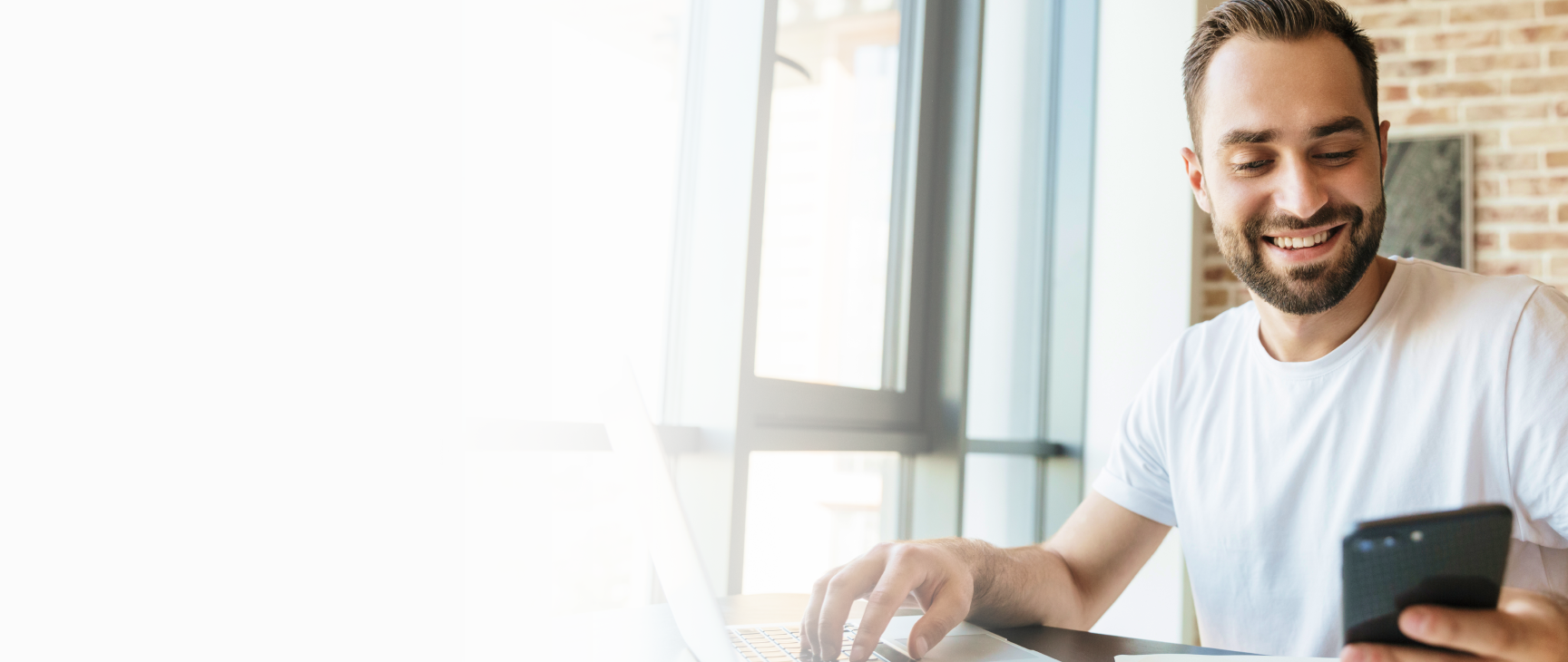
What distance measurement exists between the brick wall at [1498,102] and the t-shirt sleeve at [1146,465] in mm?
1611

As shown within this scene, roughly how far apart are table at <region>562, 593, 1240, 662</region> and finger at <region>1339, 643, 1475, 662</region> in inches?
7.9

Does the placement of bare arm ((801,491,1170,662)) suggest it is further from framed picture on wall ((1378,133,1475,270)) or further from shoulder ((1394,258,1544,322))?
framed picture on wall ((1378,133,1475,270))

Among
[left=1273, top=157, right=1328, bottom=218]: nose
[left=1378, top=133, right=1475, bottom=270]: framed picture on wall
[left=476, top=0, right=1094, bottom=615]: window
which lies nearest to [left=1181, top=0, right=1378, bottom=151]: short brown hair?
[left=1273, top=157, right=1328, bottom=218]: nose

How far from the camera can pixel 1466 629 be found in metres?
0.61

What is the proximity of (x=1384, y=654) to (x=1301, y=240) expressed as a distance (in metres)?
0.69

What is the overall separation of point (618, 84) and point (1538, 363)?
125 centimetres

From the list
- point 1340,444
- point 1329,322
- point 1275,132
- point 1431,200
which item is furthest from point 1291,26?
point 1431,200

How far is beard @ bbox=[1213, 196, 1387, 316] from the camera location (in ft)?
3.76

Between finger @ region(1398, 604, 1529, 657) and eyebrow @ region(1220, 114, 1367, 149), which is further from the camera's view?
eyebrow @ region(1220, 114, 1367, 149)

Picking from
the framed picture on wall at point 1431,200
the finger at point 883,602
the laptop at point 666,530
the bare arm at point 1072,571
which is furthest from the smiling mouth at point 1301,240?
the framed picture on wall at point 1431,200

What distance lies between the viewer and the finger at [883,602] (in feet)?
2.47

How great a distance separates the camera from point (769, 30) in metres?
1.57

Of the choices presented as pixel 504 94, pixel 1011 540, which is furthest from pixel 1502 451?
pixel 1011 540

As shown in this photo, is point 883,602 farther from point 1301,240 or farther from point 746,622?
point 1301,240
